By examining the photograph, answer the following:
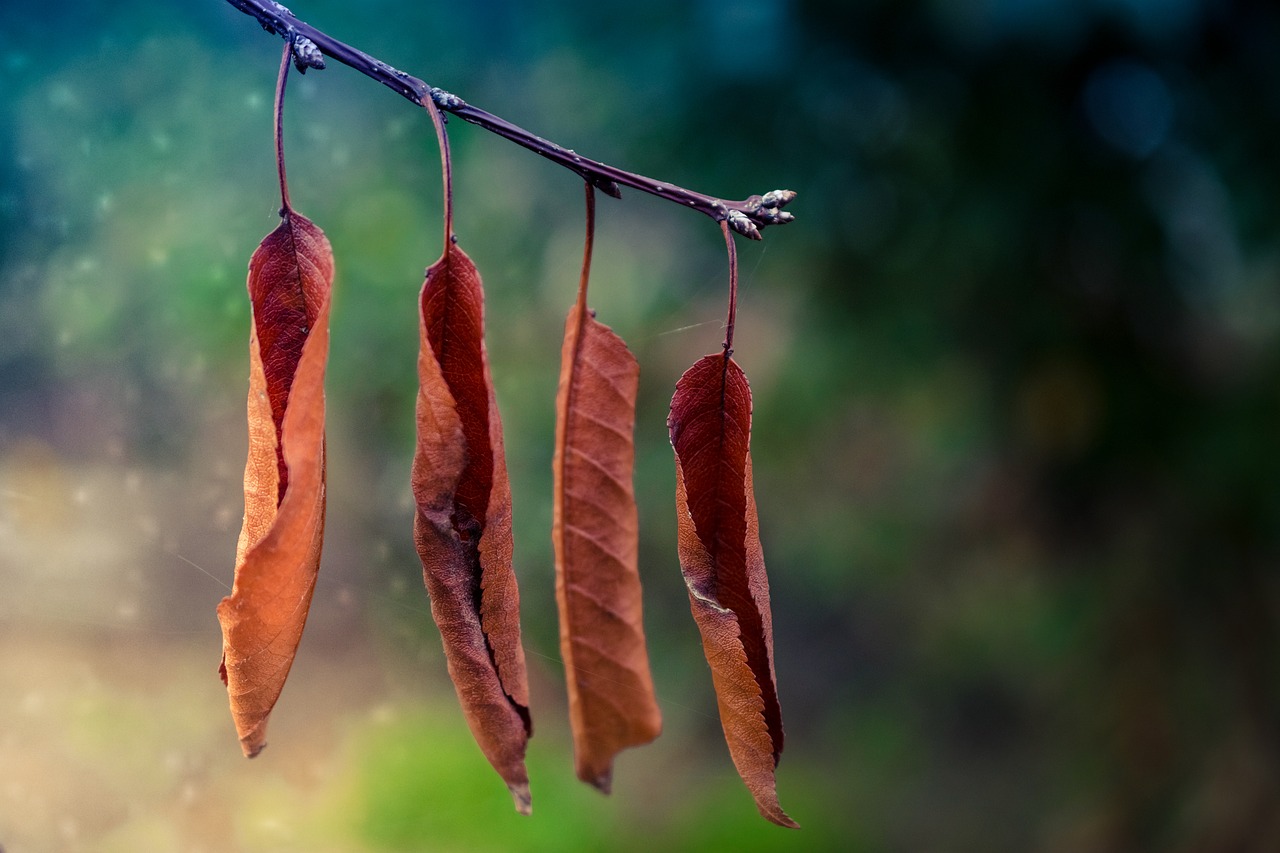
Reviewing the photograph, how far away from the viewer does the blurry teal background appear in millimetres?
583

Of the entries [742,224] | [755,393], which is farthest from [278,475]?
[755,393]

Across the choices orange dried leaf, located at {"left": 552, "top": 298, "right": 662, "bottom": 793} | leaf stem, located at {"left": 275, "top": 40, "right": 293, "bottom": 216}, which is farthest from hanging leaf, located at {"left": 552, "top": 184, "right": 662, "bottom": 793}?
leaf stem, located at {"left": 275, "top": 40, "right": 293, "bottom": 216}

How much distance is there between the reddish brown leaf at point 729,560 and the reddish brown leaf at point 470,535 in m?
0.07

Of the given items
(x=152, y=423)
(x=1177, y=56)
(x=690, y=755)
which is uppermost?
(x=1177, y=56)

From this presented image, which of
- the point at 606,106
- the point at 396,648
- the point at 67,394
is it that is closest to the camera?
the point at 67,394

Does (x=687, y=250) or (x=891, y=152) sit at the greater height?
(x=891, y=152)

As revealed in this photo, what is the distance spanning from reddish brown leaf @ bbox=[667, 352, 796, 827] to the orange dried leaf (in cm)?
5

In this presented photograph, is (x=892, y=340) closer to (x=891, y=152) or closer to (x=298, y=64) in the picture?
(x=891, y=152)

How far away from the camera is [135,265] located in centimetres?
59

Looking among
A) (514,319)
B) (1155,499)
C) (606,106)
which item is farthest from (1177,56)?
(514,319)

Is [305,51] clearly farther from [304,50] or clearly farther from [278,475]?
[278,475]

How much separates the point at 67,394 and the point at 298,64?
37 centimetres

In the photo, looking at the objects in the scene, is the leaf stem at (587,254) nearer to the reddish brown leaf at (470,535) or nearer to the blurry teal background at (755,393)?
the reddish brown leaf at (470,535)

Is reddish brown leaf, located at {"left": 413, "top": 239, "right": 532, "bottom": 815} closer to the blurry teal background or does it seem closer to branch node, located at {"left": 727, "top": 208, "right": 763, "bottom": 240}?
branch node, located at {"left": 727, "top": 208, "right": 763, "bottom": 240}
